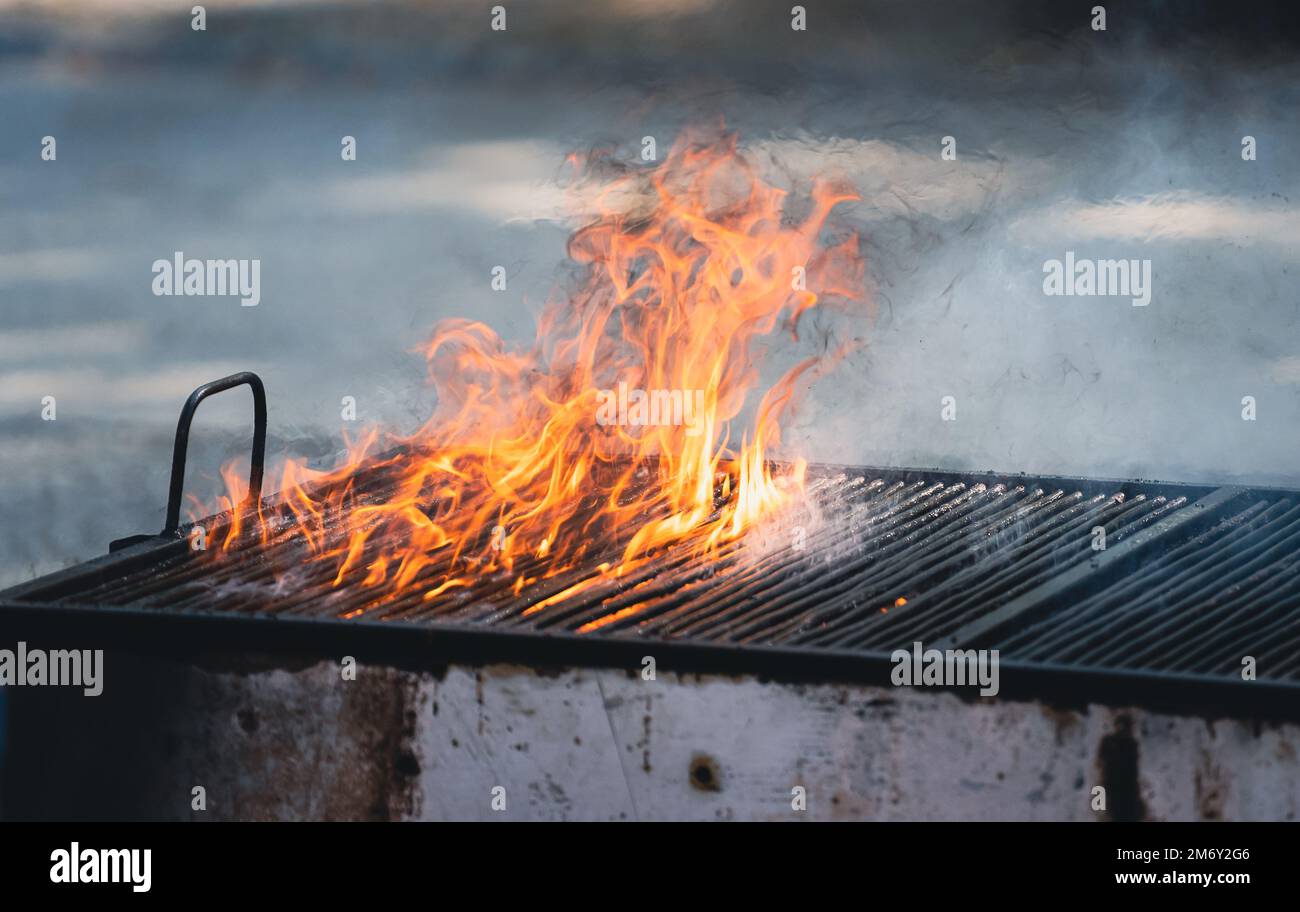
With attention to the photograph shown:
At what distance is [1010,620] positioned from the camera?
587 centimetres

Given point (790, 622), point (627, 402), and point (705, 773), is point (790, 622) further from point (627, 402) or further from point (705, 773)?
point (627, 402)

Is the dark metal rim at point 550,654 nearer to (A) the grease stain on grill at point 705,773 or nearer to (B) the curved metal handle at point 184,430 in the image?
(A) the grease stain on grill at point 705,773

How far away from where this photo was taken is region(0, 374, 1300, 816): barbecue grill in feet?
17.7

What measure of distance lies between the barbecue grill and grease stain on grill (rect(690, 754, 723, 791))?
30 centimetres

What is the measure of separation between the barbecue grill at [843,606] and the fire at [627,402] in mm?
449

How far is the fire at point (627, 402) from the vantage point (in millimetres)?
7715

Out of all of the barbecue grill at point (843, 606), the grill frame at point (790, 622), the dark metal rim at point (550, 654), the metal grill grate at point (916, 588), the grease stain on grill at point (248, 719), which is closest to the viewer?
the dark metal rim at point (550, 654)

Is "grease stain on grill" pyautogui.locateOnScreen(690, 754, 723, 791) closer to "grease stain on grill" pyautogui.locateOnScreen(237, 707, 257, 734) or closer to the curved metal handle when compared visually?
"grease stain on grill" pyautogui.locateOnScreen(237, 707, 257, 734)

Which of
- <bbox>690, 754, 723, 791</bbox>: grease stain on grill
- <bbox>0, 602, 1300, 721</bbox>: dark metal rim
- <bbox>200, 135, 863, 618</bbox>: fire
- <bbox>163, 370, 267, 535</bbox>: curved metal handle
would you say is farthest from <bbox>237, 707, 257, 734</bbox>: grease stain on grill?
<bbox>690, 754, 723, 791</bbox>: grease stain on grill

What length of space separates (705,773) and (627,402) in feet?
10.2

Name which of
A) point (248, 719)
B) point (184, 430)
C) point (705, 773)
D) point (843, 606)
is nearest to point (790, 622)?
point (843, 606)

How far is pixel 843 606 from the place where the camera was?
612 centimetres

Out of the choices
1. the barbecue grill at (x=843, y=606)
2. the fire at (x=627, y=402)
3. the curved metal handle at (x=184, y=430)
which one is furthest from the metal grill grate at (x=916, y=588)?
the fire at (x=627, y=402)

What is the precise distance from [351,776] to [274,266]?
7.25m
